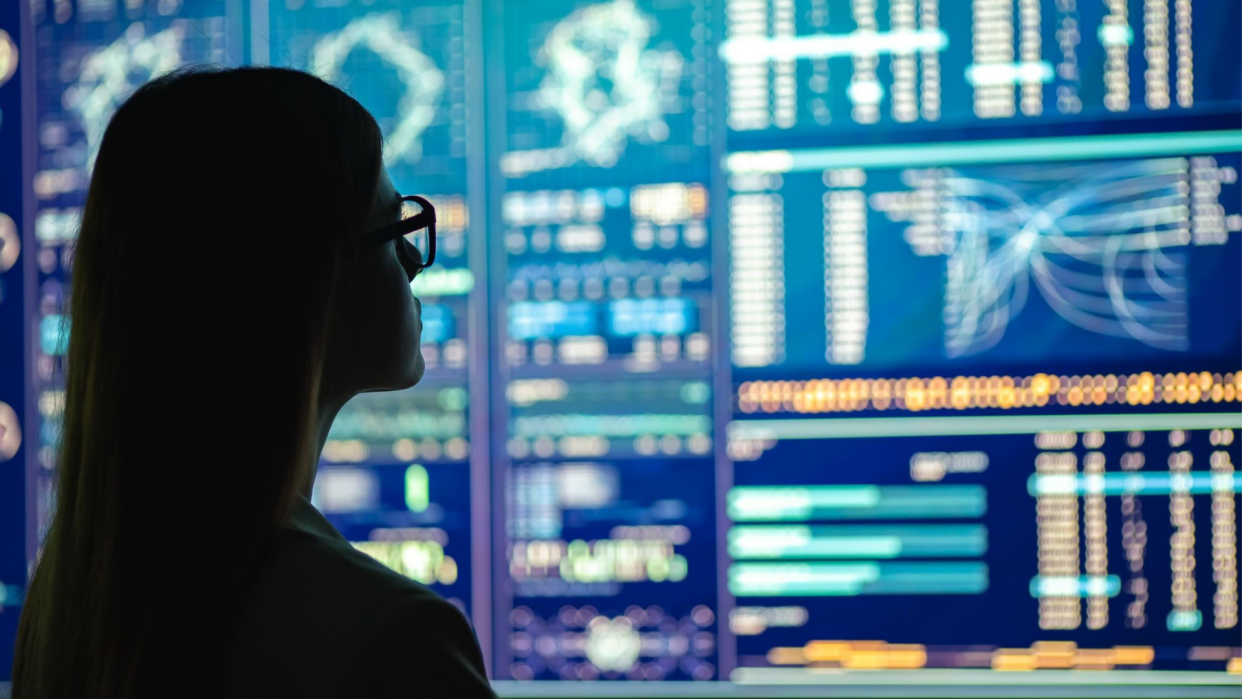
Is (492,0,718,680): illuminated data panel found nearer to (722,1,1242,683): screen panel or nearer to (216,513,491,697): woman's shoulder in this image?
(722,1,1242,683): screen panel

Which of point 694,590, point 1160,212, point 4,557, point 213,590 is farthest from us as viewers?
point 4,557

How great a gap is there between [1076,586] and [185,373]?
4.60 feet

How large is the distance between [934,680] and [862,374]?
0.49m

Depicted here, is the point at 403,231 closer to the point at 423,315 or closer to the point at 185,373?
the point at 185,373

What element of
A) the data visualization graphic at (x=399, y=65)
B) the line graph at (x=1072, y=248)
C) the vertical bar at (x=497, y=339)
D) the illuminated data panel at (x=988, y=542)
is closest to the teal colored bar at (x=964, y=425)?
the illuminated data panel at (x=988, y=542)

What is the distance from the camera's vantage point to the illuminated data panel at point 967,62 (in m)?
1.53

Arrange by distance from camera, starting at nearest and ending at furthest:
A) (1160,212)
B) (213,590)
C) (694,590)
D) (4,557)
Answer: (213,590)
(1160,212)
(694,590)
(4,557)

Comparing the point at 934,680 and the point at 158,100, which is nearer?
the point at 158,100

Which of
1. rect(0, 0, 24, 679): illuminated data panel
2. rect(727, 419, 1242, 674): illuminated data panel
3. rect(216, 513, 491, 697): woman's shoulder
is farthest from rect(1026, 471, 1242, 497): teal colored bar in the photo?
rect(0, 0, 24, 679): illuminated data panel

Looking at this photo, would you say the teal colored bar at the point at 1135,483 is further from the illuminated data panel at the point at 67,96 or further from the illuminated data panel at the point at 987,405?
the illuminated data panel at the point at 67,96

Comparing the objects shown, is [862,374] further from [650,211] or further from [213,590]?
[213,590]

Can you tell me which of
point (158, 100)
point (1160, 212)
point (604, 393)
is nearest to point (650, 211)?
point (604, 393)

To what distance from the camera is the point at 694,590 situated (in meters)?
1.63

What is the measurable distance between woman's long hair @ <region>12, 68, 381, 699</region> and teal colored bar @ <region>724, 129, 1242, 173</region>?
43.4 inches
